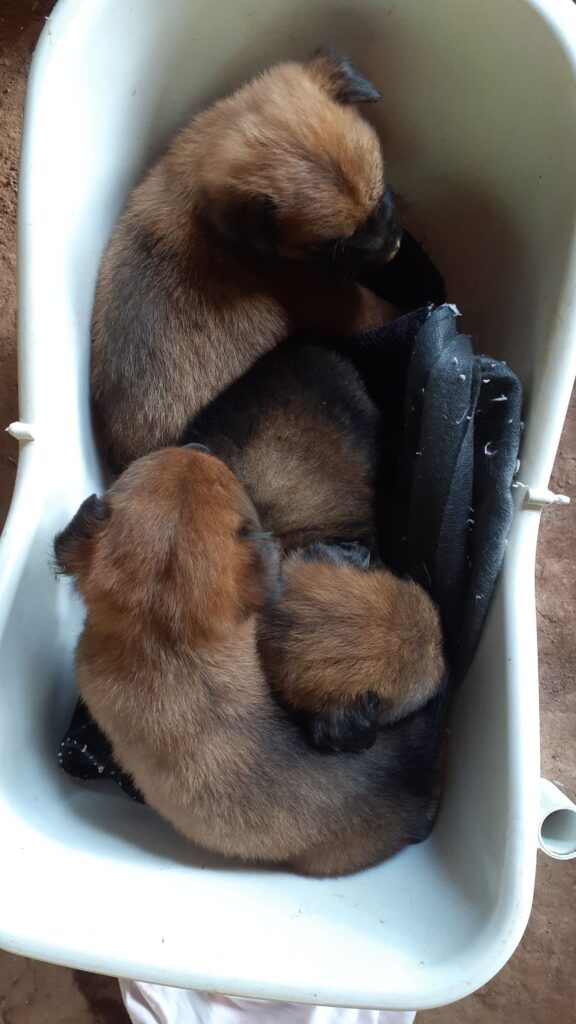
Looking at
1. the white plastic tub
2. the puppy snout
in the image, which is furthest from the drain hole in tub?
the puppy snout

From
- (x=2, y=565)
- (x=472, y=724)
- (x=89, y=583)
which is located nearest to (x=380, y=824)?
(x=472, y=724)

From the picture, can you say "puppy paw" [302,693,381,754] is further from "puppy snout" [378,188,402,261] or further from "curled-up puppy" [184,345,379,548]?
"puppy snout" [378,188,402,261]

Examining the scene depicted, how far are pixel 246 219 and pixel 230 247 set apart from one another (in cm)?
9

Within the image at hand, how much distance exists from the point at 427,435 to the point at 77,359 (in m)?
0.65

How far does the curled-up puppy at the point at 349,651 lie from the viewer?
121cm

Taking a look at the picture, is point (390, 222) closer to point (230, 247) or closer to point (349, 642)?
point (230, 247)

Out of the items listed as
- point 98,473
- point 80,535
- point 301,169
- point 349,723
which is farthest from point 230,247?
point 349,723

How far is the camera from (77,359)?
147 cm

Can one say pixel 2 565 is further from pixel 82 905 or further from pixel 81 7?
pixel 81 7

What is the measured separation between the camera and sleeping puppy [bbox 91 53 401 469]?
131 cm

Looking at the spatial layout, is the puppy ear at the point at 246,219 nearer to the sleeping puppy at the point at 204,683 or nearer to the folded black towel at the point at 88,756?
the sleeping puppy at the point at 204,683

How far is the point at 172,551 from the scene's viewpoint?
3.57 feet

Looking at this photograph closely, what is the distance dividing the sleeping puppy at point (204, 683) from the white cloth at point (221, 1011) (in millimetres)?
577

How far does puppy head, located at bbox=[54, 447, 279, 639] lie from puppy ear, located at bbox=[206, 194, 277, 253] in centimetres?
42
